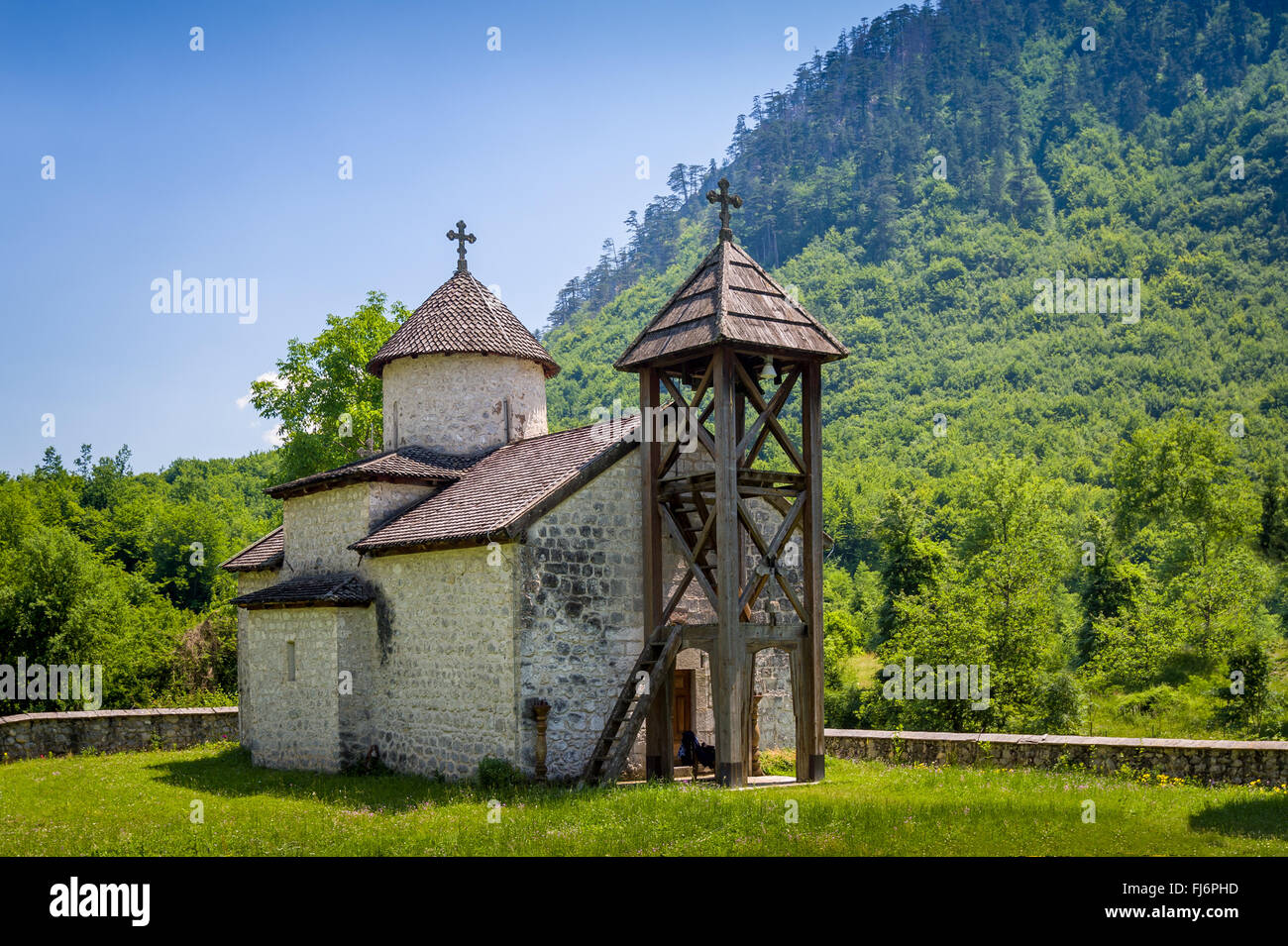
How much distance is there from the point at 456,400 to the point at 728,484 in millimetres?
8041

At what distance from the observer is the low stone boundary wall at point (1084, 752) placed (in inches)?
566

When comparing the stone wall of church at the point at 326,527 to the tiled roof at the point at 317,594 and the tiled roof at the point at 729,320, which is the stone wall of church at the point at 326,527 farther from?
the tiled roof at the point at 729,320

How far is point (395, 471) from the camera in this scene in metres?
20.2

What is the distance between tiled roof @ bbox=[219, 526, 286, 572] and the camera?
76.1ft

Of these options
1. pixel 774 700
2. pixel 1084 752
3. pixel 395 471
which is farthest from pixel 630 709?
pixel 1084 752

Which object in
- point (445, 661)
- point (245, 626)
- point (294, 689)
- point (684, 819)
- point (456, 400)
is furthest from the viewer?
point (245, 626)

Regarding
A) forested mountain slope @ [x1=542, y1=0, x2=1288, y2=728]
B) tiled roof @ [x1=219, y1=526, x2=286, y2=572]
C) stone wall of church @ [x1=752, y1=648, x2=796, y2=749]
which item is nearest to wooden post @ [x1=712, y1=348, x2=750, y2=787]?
stone wall of church @ [x1=752, y1=648, x2=796, y2=749]

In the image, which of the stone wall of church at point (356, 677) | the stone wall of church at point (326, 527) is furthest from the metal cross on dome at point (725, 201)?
the stone wall of church at point (356, 677)

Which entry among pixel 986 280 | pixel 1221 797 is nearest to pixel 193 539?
pixel 1221 797

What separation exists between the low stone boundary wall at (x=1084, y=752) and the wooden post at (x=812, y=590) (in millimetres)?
2748

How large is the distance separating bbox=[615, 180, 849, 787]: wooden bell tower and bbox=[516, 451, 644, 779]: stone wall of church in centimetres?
37

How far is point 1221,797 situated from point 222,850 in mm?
11349

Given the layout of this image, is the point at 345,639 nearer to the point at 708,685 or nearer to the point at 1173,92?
the point at 708,685

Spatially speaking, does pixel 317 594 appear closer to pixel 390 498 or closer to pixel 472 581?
pixel 390 498
